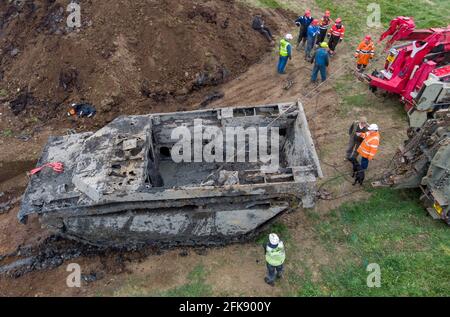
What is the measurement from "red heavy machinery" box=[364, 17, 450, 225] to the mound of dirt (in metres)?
4.21

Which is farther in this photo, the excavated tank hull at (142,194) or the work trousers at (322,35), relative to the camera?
the work trousers at (322,35)

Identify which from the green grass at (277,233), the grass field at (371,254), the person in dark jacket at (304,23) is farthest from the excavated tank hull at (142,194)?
the person in dark jacket at (304,23)

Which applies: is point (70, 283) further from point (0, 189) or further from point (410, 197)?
point (410, 197)

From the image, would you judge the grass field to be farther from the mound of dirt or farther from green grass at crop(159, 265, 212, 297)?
the mound of dirt

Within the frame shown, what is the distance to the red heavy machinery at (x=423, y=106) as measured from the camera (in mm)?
7145

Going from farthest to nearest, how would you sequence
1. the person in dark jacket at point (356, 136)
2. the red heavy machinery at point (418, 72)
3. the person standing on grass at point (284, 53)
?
1. the person standing on grass at point (284, 53)
2. the red heavy machinery at point (418, 72)
3. the person in dark jacket at point (356, 136)

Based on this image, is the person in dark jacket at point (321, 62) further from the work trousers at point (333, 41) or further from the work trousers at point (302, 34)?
the work trousers at point (302, 34)

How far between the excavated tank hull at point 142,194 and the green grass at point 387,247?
4.17ft

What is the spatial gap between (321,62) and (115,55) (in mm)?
5692

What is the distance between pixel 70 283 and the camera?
6.65m

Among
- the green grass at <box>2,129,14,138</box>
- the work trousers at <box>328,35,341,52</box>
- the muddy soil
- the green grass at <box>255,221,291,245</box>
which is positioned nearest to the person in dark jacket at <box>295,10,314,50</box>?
the muddy soil

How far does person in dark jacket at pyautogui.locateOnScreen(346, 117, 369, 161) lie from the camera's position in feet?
26.2

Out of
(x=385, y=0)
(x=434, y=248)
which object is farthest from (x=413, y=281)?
(x=385, y=0)

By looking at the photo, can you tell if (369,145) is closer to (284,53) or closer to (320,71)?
(320,71)
